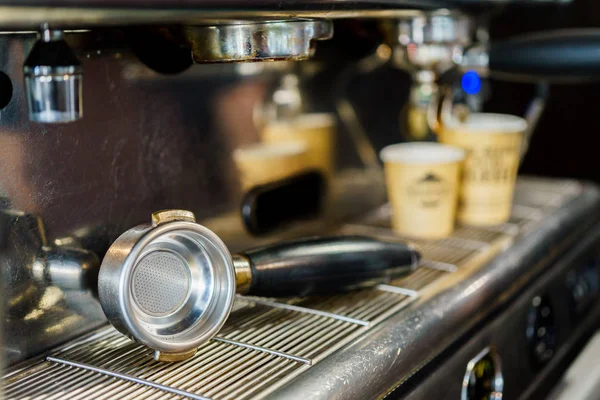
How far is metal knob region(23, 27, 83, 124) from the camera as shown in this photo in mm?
566

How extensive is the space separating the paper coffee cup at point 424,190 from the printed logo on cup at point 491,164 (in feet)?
0.11

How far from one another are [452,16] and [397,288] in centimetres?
33

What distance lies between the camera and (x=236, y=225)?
85 centimetres

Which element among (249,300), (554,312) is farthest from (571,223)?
(249,300)

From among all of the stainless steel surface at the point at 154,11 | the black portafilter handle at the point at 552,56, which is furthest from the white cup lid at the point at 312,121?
the stainless steel surface at the point at 154,11

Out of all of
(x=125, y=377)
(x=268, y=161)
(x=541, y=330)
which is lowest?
(x=541, y=330)

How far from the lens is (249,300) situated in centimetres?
72

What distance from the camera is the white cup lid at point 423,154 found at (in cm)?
90

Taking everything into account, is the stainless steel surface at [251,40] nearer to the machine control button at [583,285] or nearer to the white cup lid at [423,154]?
the white cup lid at [423,154]

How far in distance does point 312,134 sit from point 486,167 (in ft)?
0.79

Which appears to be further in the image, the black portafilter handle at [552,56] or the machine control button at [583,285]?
the machine control button at [583,285]

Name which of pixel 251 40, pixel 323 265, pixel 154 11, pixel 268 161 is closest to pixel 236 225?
pixel 268 161

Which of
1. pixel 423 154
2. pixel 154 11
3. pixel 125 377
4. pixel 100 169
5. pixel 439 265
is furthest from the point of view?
pixel 423 154

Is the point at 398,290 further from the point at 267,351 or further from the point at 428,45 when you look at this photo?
the point at 428,45
